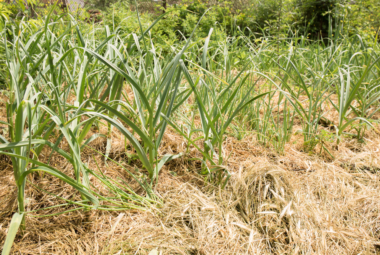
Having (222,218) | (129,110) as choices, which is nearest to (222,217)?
(222,218)

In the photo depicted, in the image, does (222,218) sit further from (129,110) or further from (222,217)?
(129,110)

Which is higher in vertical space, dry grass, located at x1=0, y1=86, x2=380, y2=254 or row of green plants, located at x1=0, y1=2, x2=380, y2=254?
row of green plants, located at x1=0, y1=2, x2=380, y2=254

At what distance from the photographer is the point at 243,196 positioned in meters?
1.29

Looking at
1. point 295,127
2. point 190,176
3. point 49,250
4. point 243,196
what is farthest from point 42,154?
point 295,127

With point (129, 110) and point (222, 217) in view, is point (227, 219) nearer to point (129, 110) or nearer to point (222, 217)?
point (222, 217)

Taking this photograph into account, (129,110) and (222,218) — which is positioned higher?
(129,110)

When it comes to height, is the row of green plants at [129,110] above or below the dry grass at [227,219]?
above

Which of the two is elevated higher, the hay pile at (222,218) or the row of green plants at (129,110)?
the row of green plants at (129,110)

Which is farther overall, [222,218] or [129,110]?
[129,110]

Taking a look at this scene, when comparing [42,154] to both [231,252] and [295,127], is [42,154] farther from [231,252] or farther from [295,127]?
[295,127]

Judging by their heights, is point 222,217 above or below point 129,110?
below

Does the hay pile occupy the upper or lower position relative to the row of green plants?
lower

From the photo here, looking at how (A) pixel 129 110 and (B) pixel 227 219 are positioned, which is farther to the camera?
(A) pixel 129 110

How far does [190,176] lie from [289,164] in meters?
0.65
